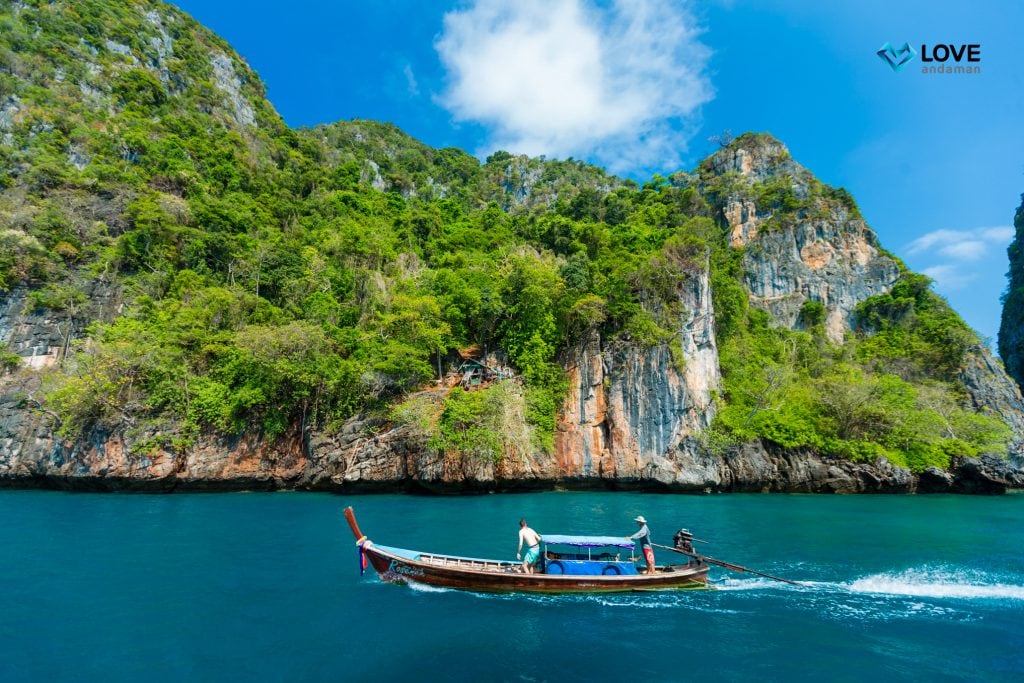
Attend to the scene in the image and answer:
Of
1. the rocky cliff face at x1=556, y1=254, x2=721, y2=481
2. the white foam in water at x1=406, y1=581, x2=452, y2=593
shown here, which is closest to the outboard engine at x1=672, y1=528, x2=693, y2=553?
the white foam in water at x1=406, y1=581, x2=452, y2=593

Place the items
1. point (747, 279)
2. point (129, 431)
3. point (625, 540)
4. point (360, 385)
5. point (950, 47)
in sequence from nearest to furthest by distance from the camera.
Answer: point (625, 540)
point (950, 47)
point (129, 431)
point (360, 385)
point (747, 279)

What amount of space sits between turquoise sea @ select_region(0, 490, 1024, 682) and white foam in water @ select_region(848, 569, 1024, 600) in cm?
6

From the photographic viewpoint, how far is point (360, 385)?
88.4 ft

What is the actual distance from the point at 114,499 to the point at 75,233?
21008 mm

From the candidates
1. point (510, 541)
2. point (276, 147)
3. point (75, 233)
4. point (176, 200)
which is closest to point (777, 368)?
point (510, 541)

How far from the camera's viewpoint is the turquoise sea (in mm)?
7883

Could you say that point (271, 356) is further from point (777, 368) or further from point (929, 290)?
point (929, 290)

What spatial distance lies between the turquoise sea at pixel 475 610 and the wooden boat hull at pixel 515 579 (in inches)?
11.4

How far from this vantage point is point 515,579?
1101cm

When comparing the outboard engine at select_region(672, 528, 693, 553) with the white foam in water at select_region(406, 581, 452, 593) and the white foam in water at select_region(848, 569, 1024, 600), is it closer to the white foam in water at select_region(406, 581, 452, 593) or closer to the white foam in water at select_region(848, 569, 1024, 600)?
the white foam in water at select_region(848, 569, 1024, 600)

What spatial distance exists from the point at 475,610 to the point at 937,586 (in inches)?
457

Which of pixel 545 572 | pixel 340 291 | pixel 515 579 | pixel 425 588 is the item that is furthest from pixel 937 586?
pixel 340 291

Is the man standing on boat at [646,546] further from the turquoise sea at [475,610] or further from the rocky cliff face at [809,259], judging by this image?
the rocky cliff face at [809,259]

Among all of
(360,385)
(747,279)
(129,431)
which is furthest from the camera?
(747,279)
